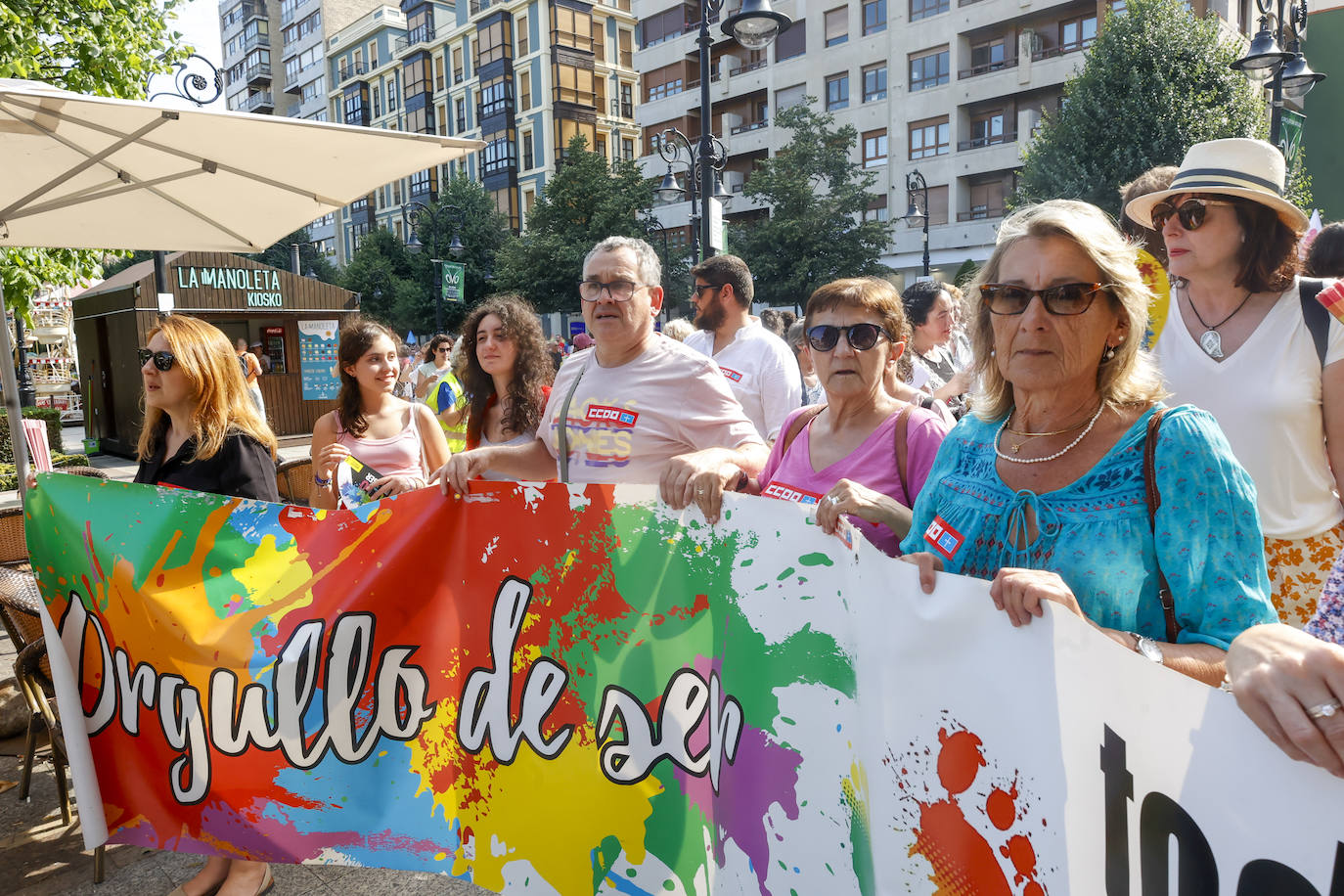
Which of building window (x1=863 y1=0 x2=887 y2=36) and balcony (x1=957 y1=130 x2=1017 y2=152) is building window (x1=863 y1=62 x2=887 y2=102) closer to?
building window (x1=863 y1=0 x2=887 y2=36)

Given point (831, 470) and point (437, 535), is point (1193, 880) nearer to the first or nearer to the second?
point (831, 470)

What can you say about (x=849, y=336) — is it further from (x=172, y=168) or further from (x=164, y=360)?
(x=172, y=168)

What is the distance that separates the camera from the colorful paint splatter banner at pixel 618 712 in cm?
130

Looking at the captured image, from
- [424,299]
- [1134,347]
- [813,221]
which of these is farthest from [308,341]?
[424,299]

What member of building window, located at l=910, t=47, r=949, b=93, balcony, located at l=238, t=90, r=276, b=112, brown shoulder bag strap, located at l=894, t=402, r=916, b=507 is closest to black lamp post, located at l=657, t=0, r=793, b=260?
brown shoulder bag strap, located at l=894, t=402, r=916, b=507

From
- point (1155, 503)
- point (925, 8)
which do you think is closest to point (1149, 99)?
point (925, 8)

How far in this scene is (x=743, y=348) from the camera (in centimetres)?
496

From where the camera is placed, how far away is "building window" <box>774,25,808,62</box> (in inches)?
1576

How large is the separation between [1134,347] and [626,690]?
1418mm

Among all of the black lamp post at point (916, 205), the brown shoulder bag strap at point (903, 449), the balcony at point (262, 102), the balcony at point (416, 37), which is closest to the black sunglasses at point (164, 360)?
the brown shoulder bag strap at point (903, 449)

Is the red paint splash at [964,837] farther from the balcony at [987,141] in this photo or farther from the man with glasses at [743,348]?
the balcony at [987,141]

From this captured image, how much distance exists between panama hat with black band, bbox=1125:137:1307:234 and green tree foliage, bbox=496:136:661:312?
3357 centimetres

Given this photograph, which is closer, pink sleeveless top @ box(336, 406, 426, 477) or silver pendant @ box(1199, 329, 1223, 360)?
silver pendant @ box(1199, 329, 1223, 360)

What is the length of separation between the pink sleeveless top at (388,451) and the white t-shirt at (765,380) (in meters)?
1.74
